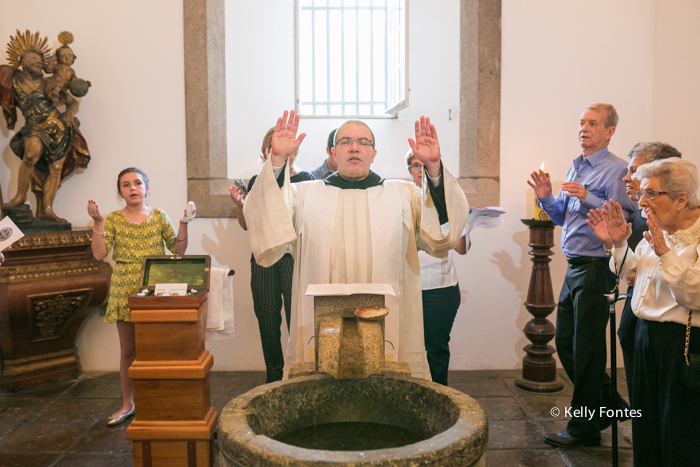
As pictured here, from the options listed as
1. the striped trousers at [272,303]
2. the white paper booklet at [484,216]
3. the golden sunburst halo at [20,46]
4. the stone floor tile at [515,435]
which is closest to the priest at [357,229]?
the white paper booklet at [484,216]

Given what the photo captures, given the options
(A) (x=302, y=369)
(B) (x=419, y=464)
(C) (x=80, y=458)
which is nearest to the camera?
(B) (x=419, y=464)

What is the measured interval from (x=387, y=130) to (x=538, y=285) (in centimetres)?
202

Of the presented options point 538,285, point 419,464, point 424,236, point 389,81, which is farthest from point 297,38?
point 419,464

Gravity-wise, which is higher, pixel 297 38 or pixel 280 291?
pixel 297 38

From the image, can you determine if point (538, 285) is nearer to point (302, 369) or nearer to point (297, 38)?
point (302, 369)

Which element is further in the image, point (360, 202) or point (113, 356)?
point (113, 356)

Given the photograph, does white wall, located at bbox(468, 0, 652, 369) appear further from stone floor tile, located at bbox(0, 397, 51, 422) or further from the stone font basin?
stone floor tile, located at bbox(0, 397, 51, 422)

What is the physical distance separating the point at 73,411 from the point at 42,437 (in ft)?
1.34

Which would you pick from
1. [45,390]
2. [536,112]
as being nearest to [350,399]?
[45,390]

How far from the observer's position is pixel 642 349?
2396 millimetres

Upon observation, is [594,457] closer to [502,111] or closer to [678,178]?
[678,178]

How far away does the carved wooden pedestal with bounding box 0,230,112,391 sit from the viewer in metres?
3.96

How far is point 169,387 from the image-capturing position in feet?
8.79

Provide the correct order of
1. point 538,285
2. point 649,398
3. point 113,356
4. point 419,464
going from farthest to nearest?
point 113,356 < point 538,285 < point 649,398 < point 419,464
